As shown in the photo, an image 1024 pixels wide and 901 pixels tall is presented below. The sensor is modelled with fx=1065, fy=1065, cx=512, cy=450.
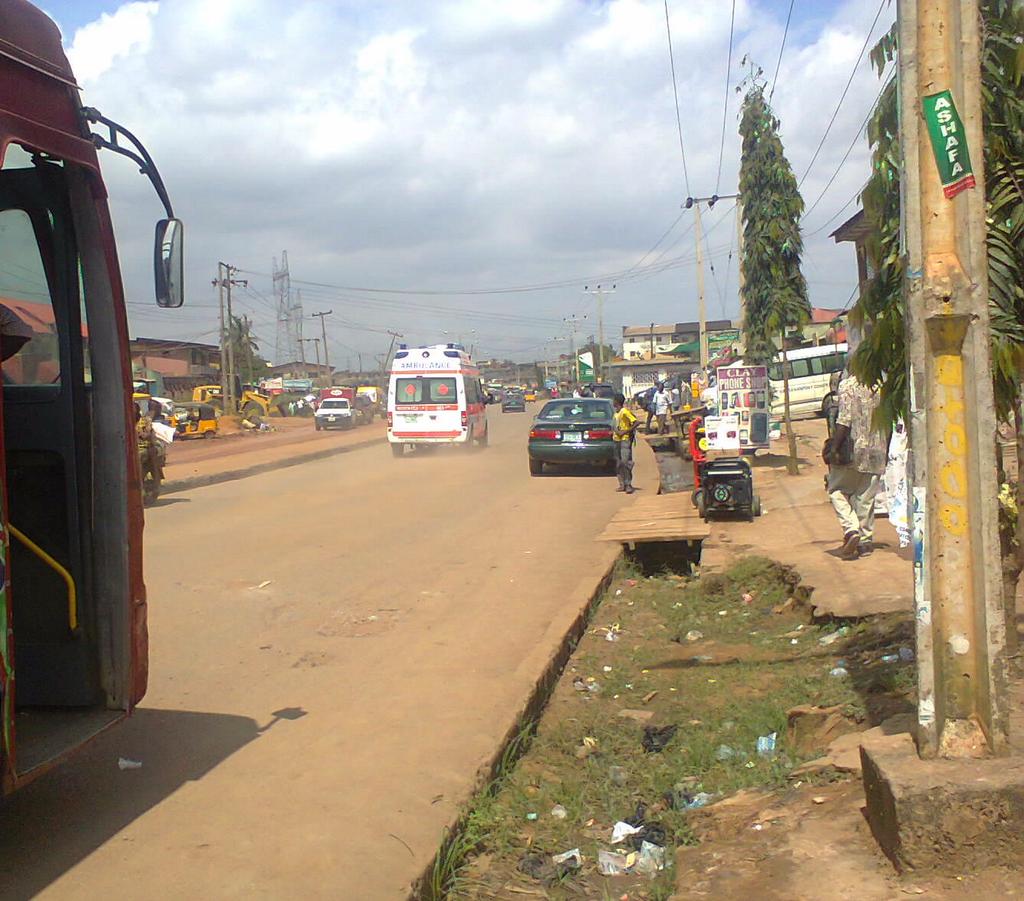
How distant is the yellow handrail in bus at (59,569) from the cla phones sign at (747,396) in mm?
14332

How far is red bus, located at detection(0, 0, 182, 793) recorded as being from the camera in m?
4.57

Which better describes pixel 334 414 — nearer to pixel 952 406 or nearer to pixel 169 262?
pixel 169 262

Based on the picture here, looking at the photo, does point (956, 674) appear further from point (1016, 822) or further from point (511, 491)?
point (511, 491)

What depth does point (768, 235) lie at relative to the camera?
62.9 feet

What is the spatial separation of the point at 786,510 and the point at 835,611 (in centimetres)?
613

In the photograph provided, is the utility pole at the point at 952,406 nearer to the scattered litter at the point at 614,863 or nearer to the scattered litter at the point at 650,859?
the scattered litter at the point at 650,859

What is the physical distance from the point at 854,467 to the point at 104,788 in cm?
684

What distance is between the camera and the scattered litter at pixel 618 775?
214 inches

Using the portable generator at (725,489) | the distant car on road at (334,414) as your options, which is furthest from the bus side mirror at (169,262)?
the distant car on road at (334,414)

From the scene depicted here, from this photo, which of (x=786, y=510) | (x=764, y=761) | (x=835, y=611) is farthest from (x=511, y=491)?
(x=764, y=761)

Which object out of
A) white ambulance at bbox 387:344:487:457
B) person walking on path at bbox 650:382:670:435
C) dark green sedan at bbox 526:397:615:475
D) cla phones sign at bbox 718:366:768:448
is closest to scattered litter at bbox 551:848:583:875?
cla phones sign at bbox 718:366:768:448

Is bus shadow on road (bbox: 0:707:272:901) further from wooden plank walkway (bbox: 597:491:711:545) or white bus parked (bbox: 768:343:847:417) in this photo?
white bus parked (bbox: 768:343:847:417)

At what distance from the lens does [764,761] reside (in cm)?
531

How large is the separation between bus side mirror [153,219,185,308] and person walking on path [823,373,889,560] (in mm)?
6199
